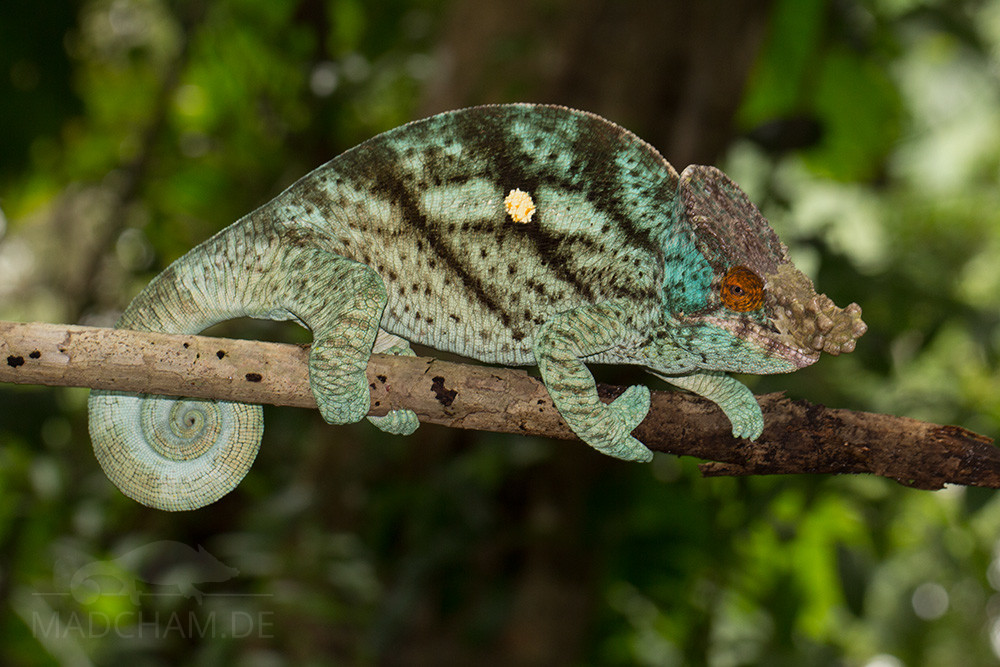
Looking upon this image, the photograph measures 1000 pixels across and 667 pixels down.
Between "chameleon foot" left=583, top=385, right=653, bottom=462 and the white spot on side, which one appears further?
the white spot on side

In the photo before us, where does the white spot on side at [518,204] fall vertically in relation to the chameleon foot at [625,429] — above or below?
above

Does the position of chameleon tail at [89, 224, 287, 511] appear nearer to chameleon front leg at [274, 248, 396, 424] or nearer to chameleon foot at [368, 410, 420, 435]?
chameleon front leg at [274, 248, 396, 424]

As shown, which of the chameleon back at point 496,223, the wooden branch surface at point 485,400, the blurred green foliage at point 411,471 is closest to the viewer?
the wooden branch surface at point 485,400

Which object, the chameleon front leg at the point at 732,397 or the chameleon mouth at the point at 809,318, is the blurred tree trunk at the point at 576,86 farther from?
the chameleon mouth at the point at 809,318

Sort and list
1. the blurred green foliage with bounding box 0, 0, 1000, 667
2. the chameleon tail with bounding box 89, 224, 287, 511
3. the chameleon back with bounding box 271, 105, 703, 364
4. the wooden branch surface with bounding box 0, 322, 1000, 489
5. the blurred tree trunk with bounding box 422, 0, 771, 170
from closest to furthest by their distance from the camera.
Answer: the wooden branch surface with bounding box 0, 322, 1000, 489 → the chameleon tail with bounding box 89, 224, 287, 511 → the chameleon back with bounding box 271, 105, 703, 364 → the blurred green foliage with bounding box 0, 0, 1000, 667 → the blurred tree trunk with bounding box 422, 0, 771, 170

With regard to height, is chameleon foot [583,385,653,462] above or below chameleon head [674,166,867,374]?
below

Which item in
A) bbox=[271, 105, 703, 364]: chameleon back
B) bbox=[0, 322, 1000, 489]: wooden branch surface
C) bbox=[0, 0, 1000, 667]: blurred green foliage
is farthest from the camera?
bbox=[0, 0, 1000, 667]: blurred green foliage

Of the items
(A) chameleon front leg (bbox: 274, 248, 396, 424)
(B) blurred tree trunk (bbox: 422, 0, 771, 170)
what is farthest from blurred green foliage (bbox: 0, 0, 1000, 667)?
(A) chameleon front leg (bbox: 274, 248, 396, 424)

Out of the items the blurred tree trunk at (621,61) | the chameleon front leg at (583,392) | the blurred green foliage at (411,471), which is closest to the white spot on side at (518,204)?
the chameleon front leg at (583,392)
